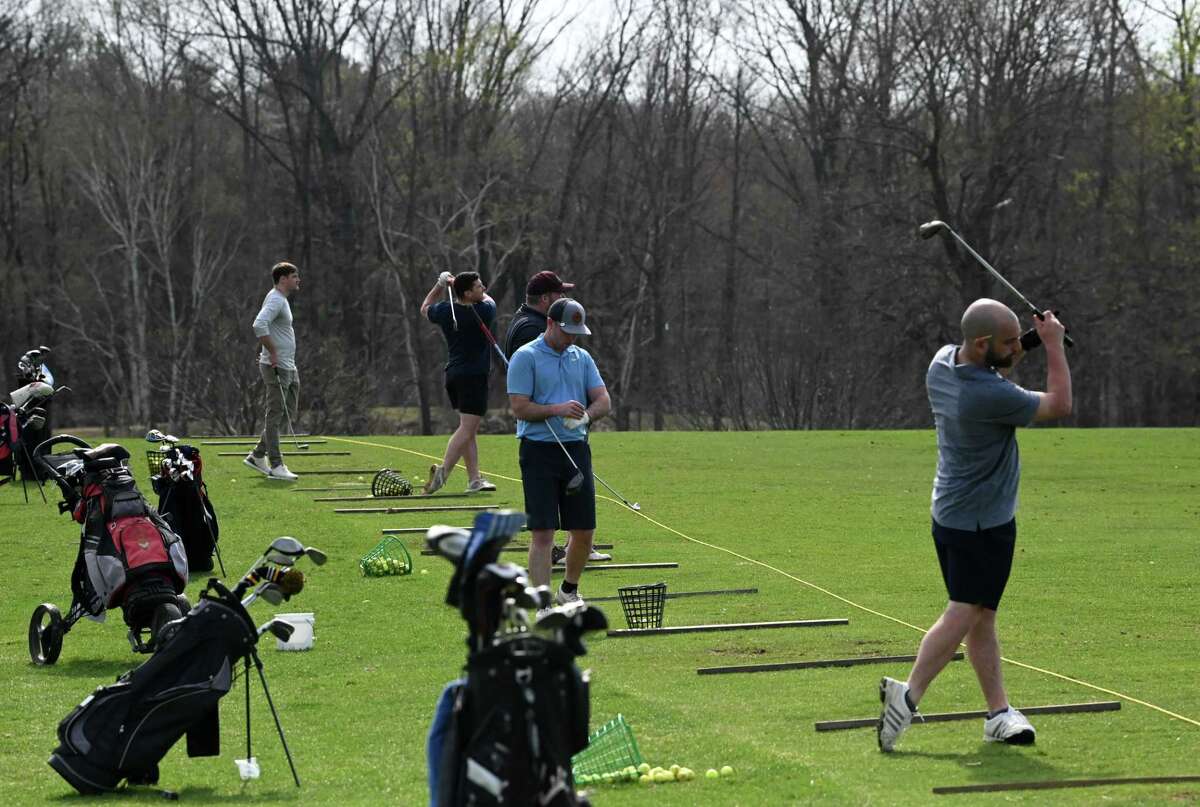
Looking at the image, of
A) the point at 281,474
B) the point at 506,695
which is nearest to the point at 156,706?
the point at 506,695

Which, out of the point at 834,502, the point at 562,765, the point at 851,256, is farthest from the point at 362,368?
the point at 562,765

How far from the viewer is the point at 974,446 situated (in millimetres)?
7742

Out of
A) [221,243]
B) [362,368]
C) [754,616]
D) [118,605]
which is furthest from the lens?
[221,243]

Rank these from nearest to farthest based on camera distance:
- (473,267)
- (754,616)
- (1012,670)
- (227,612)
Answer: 1. (227,612)
2. (1012,670)
3. (754,616)
4. (473,267)

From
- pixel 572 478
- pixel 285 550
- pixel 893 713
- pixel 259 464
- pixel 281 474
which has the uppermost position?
pixel 572 478

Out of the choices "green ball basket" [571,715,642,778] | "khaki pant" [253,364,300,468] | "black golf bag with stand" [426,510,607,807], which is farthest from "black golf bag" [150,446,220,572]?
"black golf bag with stand" [426,510,607,807]

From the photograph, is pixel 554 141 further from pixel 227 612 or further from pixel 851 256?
pixel 227 612

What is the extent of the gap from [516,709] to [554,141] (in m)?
55.0

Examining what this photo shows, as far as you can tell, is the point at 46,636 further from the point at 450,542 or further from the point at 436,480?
the point at 436,480

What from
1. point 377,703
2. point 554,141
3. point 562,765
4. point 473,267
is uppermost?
point 554,141

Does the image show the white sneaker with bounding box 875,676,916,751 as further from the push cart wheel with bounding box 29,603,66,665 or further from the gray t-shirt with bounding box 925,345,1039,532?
the push cart wheel with bounding box 29,603,66,665

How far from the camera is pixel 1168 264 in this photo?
169 ft

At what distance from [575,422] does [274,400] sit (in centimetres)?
839

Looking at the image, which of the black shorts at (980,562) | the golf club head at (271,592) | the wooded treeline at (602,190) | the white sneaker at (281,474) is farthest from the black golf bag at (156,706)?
the wooded treeline at (602,190)
